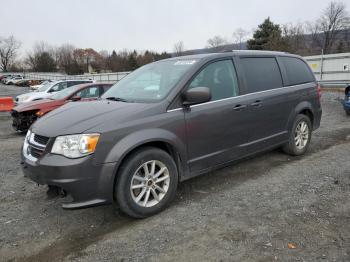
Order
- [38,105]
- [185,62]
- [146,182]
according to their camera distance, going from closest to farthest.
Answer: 1. [146,182]
2. [185,62]
3. [38,105]

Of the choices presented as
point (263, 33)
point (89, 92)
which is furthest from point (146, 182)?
point (263, 33)

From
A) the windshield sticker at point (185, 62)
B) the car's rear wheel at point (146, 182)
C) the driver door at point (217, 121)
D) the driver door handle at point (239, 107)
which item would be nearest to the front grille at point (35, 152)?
the car's rear wheel at point (146, 182)

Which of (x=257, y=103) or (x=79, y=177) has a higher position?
(x=257, y=103)

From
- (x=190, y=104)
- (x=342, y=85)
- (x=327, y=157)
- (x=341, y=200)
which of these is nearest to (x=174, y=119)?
(x=190, y=104)

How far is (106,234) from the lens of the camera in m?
3.29

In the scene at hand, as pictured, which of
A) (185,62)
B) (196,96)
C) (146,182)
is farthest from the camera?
(185,62)

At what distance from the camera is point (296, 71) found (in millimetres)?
5605

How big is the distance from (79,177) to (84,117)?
70 centimetres

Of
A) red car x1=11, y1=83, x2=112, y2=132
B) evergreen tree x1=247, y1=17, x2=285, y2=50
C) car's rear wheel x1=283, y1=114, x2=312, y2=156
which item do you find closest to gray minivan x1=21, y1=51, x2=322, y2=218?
car's rear wheel x1=283, y1=114, x2=312, y2=156

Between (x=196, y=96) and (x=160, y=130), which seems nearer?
(x=160, y=130)

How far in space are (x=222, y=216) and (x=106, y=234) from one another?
1.26 metres

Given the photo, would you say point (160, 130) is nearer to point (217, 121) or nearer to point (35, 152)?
point (217, 121)

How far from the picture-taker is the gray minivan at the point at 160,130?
10.4 ft

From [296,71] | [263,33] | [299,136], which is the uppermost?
[263,33]
